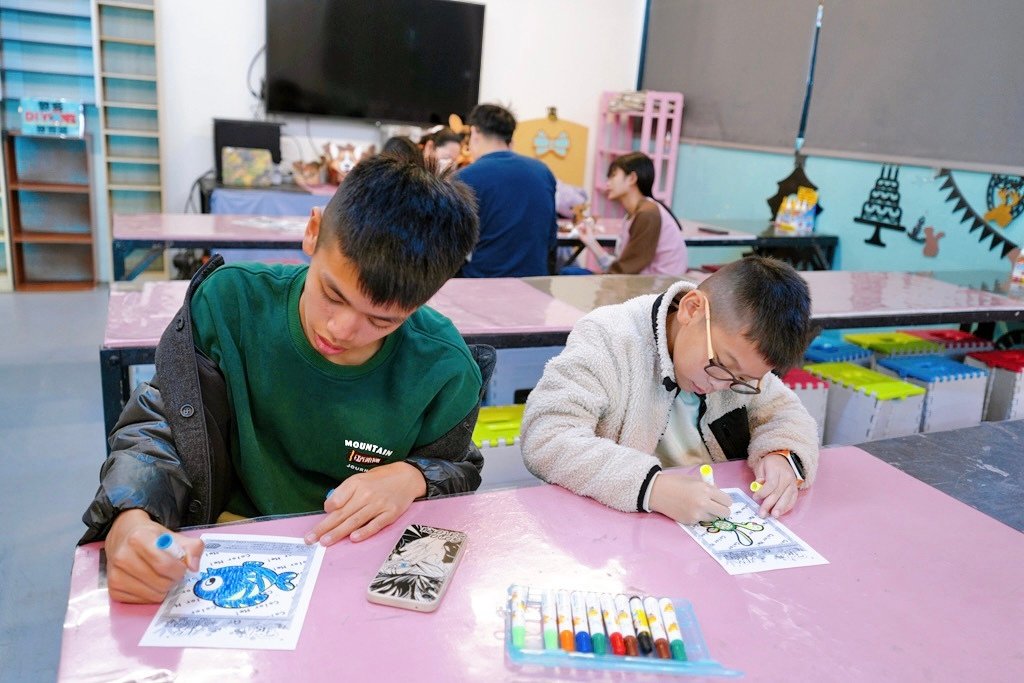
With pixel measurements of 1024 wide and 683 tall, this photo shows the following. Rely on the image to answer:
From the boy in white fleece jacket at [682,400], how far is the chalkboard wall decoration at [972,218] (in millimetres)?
2623

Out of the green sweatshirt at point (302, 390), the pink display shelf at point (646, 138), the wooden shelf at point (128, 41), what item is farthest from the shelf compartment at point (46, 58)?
the green sweatshirt at point (302, 390)

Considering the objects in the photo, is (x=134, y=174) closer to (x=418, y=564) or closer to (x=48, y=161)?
(x=48, y=161)

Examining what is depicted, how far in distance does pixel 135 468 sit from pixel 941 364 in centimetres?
260

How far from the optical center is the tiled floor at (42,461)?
65.8 inches

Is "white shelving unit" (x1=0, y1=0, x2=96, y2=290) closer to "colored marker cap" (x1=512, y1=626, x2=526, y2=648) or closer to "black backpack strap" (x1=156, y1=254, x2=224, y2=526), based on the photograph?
"black backpack strap" (x1=156, y1=254, x2=224, y2=526)

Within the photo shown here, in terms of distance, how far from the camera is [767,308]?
1.16 metres

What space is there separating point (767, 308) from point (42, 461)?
7.59 ft

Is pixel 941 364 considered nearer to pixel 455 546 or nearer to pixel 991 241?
pixel 991 241

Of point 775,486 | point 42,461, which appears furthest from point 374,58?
point 775,486

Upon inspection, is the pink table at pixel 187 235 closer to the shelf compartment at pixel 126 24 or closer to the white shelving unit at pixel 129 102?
the white shelving unit at pixel 129 102

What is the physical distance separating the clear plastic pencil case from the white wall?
4.64 m

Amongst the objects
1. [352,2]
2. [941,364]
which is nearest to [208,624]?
[941,364]

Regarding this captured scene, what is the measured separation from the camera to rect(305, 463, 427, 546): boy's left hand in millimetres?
922

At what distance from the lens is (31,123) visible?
4355 mm
